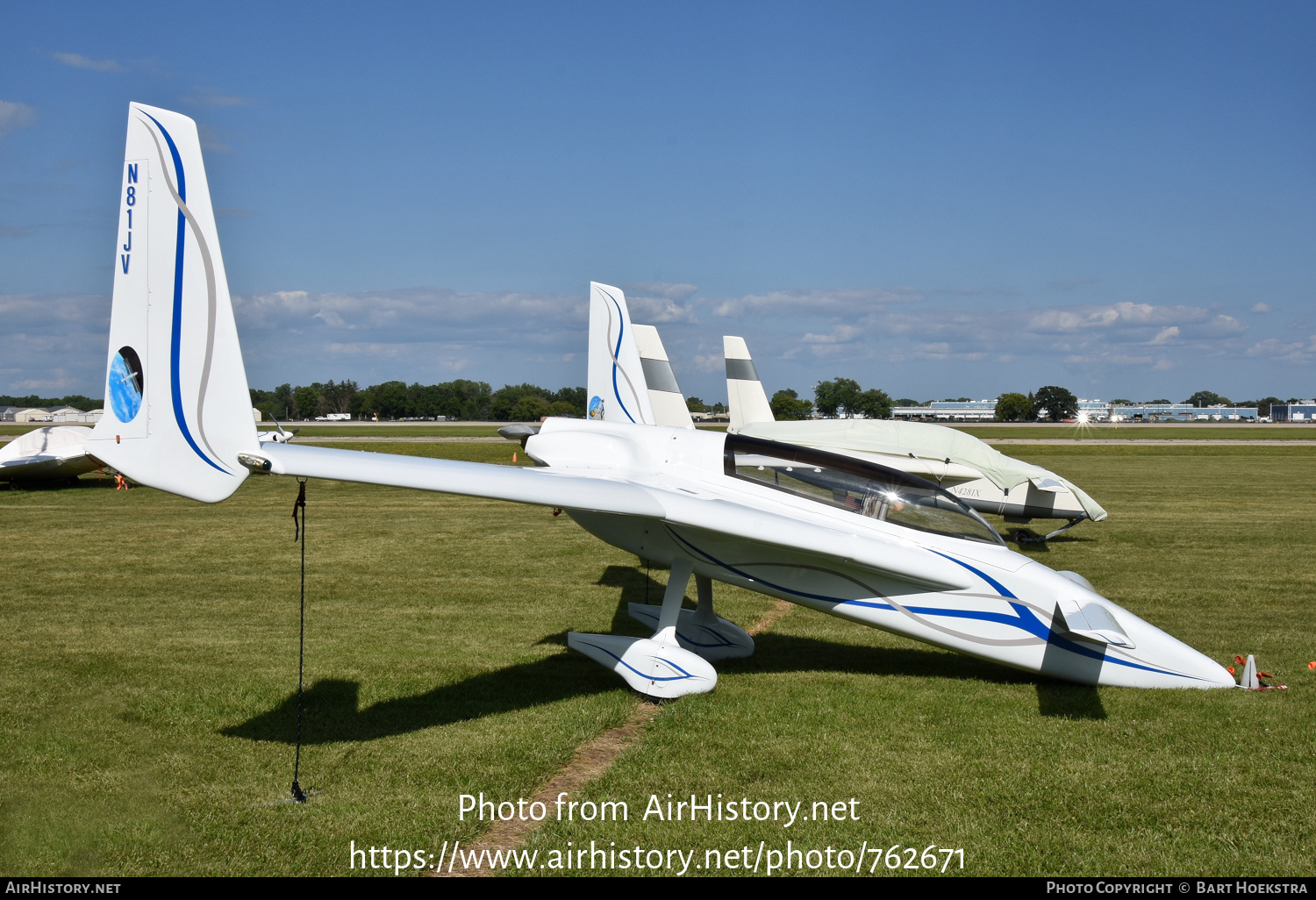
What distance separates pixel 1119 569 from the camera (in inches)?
518

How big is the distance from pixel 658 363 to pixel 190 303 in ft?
35.5

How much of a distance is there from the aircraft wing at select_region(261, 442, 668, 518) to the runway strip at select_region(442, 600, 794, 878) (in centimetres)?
166

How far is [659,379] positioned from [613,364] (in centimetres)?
339

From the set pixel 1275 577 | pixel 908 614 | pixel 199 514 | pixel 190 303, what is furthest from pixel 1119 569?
pixel 199 514

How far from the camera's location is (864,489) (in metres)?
7.27

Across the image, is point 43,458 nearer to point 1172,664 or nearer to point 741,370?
point 741,370

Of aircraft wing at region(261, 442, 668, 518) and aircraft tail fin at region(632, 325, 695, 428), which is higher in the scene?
aircraft tail fin at region(632, 325, 695, 428)

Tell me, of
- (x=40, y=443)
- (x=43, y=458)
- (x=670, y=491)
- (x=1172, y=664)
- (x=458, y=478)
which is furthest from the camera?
(x=40, y=443)

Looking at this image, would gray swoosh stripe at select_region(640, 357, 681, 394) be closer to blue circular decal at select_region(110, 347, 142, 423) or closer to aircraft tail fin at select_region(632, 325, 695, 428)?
aircraft tail fin at select_region(632, 325, 695, 428)

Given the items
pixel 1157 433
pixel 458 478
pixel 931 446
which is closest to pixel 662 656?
pixel 458 478

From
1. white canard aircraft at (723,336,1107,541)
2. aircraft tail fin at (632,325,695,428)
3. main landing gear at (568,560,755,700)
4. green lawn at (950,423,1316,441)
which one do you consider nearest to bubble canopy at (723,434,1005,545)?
main landing gear at (568,560,755,700)

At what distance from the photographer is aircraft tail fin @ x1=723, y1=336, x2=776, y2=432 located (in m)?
25.4

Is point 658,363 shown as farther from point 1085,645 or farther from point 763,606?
point 1085,645

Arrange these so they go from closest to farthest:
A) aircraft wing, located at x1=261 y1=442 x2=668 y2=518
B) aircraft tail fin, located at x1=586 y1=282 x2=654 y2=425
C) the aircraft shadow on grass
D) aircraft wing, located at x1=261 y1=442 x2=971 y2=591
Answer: aircraft wing, located at x1=261 y1=442 x2=668 y2=518, aircraft wing, located at x1=261 y1=442 x2=971 y2=591, the aircraft shadow on grass, aircraft tail fin, located at x1=586 y1=282 x2=654 y2=425
